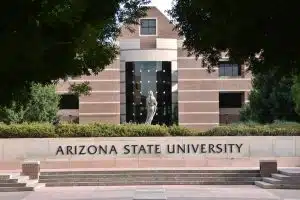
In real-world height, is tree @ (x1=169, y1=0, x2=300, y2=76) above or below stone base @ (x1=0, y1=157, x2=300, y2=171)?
above

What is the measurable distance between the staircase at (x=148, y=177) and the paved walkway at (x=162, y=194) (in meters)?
1.27

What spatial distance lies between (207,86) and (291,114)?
394 inches

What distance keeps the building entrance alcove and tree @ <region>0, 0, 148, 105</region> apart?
49190 millimetres

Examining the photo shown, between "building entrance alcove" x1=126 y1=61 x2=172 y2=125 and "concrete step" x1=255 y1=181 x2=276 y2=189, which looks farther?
"building entrance alcove" x1=126 y1=61 x2=172 y2=125

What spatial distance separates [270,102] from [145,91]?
54.1 feet

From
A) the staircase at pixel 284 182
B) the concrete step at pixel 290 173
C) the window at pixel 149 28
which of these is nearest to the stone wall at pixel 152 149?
the concrete step at pixel 290 173

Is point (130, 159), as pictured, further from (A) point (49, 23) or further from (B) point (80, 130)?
(A) point (49, 23)

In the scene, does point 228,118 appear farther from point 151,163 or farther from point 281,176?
point 281,176

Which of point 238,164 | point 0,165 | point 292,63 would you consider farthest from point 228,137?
point 292,63

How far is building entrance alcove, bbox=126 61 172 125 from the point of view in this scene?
58.3 meters

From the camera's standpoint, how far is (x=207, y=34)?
26.6ft

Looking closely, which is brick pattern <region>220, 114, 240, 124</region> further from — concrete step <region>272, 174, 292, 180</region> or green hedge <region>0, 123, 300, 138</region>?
concrete step <region>272, 174, 292, 180</region>

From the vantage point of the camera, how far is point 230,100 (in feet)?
194

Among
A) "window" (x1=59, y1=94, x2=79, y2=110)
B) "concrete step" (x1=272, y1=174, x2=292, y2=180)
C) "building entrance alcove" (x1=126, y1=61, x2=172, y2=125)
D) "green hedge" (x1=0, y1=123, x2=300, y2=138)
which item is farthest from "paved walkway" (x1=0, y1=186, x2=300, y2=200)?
"window" (x1=59, y1=94, x2=79, y2=110)
